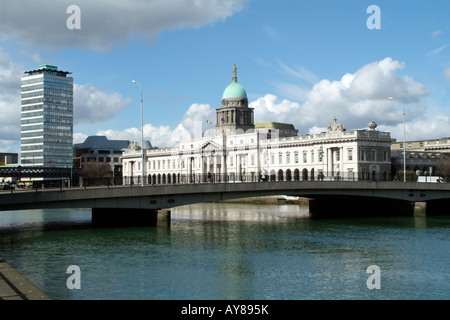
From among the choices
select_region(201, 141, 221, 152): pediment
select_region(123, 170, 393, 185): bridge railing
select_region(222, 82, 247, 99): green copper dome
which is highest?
select_region(222, 82, 247, 99): green copper dome

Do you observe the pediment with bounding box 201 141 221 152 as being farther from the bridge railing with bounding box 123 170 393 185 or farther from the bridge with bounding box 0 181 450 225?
the bridge with bounding box 0 181 450 225

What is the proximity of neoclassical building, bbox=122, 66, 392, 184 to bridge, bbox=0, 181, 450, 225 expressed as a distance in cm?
1491

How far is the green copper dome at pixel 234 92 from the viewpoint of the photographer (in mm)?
169000

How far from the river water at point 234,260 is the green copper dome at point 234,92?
370ft

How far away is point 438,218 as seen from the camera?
2744 inches

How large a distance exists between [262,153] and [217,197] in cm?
8758

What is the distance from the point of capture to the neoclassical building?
394ft

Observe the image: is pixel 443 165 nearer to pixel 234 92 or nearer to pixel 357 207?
pixel 357 207

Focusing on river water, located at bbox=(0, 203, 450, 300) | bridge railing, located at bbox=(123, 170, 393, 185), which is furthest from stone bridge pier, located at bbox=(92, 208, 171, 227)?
bridge railing, located at bbox=(123, 170, 393, 185)

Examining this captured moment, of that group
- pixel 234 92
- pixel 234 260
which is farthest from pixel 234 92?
pixel 234 260

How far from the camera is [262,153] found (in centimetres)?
14588
